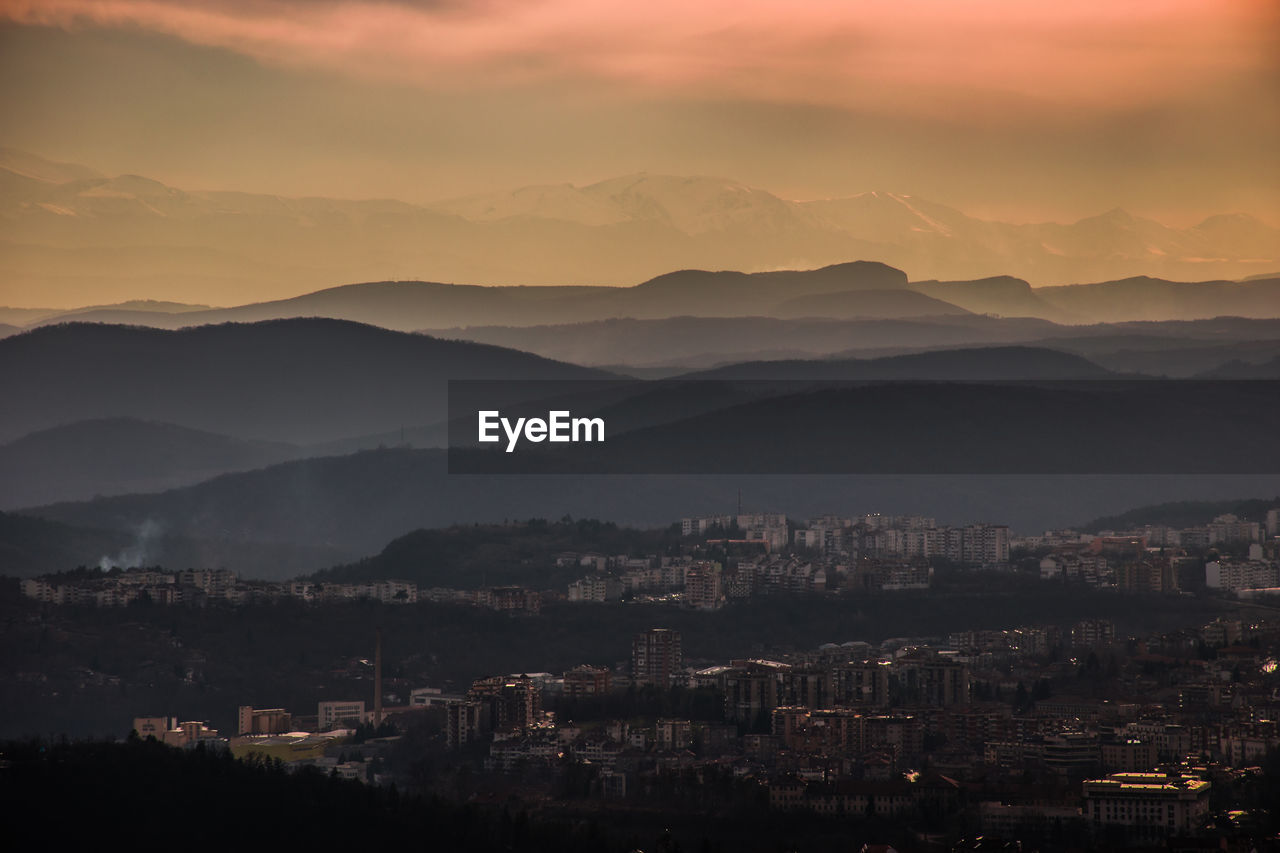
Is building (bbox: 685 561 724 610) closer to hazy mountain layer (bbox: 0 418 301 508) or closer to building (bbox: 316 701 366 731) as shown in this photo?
building (bbox: 316 701 366 731)

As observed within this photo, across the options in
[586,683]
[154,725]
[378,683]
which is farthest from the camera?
[378,683]

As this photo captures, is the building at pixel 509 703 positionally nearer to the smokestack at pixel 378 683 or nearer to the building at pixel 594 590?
the smokestack at pixel 378 683

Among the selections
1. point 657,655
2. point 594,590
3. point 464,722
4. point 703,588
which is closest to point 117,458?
point 594,590

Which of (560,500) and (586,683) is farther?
(560,500)

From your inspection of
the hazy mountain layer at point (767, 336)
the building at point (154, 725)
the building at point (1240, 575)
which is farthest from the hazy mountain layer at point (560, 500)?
the building at point (154, 725)

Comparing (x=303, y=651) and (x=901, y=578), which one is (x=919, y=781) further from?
(x=901, y=578)

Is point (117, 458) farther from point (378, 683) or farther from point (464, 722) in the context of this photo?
point (464, 722)
